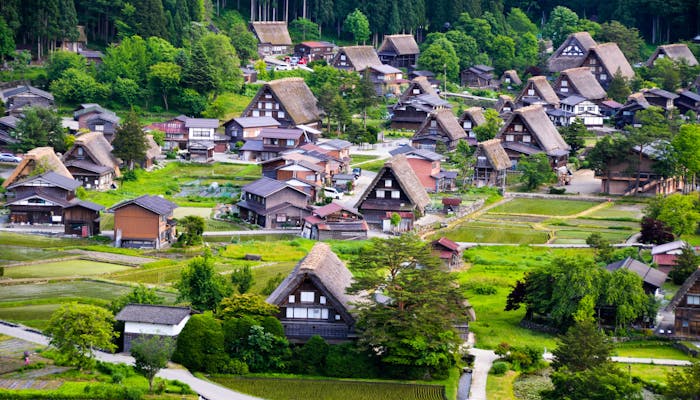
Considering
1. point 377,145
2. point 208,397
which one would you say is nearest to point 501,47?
point 377,145

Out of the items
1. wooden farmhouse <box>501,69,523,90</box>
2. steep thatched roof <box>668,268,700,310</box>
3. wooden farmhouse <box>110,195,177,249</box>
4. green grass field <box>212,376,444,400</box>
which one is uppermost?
wooden farmhouse <box>501,69,523,90</box>

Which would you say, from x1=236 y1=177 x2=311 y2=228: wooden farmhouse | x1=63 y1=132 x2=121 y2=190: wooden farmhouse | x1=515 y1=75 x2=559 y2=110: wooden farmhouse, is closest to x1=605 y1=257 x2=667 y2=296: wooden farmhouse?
x1=236 y1=177 x2=311 y2=228: wooden farmhouse

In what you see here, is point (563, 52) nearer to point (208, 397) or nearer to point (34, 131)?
point (34, 131)

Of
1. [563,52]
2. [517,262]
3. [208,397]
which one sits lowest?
[208,397]

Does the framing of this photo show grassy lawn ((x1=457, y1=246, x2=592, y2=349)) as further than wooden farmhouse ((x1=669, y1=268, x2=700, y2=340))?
No

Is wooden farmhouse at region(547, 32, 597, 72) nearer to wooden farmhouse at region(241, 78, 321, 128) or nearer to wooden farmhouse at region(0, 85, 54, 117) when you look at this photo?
wooden farmhouse at region(241, 78, 321, 128)

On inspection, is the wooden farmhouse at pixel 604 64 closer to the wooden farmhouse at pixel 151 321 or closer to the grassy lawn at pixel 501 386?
the grassy lawn at pixel 501 386
